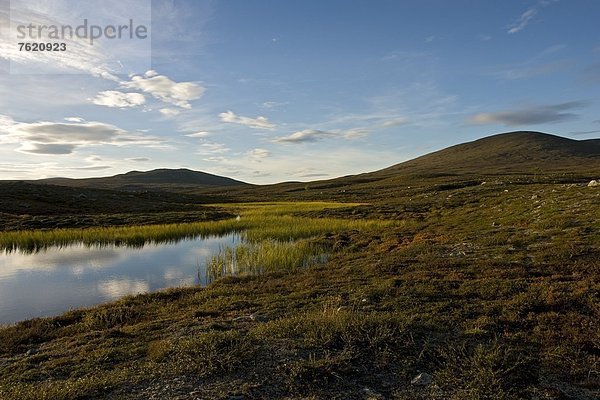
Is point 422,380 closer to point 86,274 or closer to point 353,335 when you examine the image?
point 353,335

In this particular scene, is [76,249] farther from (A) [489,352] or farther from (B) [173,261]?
(A) [489,352]

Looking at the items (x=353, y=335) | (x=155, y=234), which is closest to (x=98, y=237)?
(x=155, y=234)

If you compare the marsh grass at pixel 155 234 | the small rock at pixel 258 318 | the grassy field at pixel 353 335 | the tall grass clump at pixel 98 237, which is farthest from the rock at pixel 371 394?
the tall grass clump at pixel 98 237

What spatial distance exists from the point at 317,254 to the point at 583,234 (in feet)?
53.7

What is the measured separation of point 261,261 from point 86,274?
11.2 m

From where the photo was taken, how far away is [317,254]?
92.7ft

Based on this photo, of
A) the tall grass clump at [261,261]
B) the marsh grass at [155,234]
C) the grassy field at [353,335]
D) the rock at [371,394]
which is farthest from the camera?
the marsh grass at [155,234]

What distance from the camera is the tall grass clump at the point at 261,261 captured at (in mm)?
24156

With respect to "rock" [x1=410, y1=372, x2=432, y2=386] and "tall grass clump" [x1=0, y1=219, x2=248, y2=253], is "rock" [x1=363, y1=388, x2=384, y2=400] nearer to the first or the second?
"rock" [x1=410, y1=372, x2=432, y2=386]

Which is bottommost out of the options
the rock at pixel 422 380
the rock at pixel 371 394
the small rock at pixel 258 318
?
the small rock at pixel 258 318

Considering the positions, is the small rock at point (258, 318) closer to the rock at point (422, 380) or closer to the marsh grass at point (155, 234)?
the rock at point (422, 380)

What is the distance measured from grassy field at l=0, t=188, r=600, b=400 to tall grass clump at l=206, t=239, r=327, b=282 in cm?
233

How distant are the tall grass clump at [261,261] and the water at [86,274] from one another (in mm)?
1123

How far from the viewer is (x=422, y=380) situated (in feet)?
26.6
